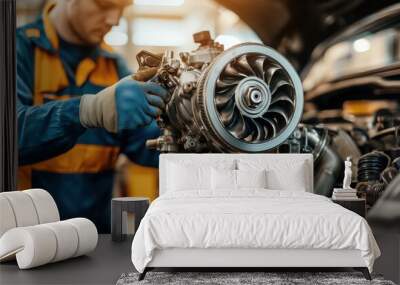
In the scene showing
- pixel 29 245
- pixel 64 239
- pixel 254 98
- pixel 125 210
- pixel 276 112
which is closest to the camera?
pixel 29 245

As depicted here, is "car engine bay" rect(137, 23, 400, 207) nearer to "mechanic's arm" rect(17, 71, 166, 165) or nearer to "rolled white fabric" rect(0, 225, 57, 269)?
"mechanic's arm" rect(17, 71, 166, 165)

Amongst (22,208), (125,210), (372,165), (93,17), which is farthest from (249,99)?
(22,208)

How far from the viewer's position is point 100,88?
18.8ft

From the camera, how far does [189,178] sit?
193 inches

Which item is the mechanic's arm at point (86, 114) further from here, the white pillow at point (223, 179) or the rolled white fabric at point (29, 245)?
the rolled white fabric at point (29, 245)

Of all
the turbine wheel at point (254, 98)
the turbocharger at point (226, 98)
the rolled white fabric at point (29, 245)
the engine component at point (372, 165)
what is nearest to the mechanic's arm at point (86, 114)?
the turbocharger at point (226, 98)

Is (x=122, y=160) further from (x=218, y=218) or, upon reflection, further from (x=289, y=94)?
(x=218, y=218)

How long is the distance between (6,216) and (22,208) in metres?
0.18

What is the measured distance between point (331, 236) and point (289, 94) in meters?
2.56

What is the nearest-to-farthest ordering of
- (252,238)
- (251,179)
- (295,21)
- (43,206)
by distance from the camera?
(252,238), (43,206), (251,179), (295,21)

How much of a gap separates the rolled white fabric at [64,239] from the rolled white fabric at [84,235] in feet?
0.19

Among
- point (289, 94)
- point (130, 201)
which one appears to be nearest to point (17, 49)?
point (130, 201)

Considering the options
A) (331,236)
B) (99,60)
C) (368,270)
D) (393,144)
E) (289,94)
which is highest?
(99,60)

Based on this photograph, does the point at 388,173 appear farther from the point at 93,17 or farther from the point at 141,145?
the point at 93,17
